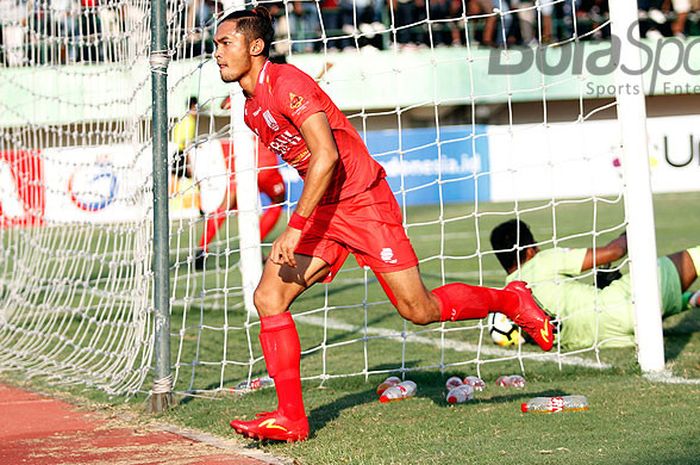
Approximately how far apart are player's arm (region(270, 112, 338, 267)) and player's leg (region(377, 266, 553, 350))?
0.66m

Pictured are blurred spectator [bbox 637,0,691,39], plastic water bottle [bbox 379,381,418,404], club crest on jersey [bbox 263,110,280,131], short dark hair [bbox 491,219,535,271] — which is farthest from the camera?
blurred spectator [bbox 637,0,691,39]

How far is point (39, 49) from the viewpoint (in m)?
9.70

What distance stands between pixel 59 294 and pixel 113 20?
3.32 m

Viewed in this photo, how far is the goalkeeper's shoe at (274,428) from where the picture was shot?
4.72 metres

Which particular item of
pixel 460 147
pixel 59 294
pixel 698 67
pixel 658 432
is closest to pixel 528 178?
pixel 460 147

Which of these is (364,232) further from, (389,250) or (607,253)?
(607,253)

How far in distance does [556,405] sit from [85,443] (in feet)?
7.50

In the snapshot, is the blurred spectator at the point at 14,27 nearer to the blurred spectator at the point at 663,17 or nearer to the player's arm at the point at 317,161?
the player's arm at the point at 317,161

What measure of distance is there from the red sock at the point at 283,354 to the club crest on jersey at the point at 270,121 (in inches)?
33.6

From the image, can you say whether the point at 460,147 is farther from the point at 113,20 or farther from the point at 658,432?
the point at 658,432

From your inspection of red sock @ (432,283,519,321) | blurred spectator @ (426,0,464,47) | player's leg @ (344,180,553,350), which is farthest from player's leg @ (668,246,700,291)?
blurred spectator @ (426,0,464,47)

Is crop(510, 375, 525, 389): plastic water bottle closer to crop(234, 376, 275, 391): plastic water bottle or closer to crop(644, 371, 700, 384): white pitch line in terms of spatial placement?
crop(644, 371, 700, 384): white pitch line

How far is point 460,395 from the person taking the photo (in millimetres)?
5730

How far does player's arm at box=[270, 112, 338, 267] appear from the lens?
4512 mm
